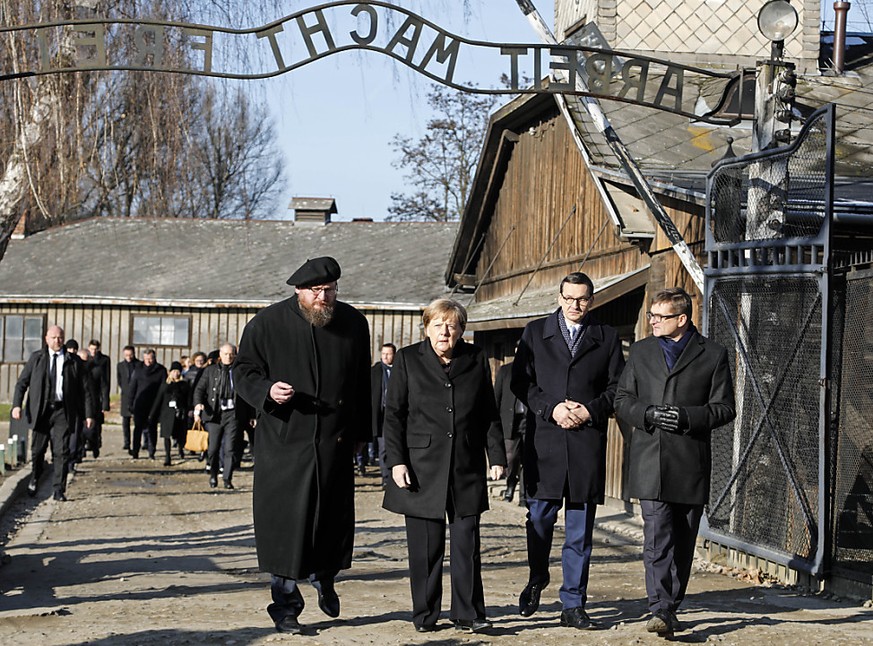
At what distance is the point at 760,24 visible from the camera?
35.4 ft

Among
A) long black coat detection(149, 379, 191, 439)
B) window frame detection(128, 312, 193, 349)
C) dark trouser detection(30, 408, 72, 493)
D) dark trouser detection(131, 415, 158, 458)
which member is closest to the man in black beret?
dark trouser detection(30, 408, 72, 493)

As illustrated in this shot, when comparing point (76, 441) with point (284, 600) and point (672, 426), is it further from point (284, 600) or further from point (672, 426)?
point (672, 426)

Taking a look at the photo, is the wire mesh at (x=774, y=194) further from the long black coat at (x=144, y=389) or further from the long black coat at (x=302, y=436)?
the long black coat at (x=144, y=389)

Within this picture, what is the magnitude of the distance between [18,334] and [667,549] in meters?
31.4

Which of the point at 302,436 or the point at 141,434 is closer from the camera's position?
the point at 302,436

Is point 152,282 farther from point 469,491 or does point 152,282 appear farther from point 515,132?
point 469,491

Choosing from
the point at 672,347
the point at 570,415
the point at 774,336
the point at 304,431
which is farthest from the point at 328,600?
the point at 774,336

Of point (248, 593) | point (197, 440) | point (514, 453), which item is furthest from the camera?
point (197, 440)

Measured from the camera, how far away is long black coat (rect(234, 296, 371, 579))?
774cm

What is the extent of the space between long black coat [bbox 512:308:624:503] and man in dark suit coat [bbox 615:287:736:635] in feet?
0.52

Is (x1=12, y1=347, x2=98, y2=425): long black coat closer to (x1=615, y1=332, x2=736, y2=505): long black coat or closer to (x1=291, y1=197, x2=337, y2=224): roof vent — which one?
(x1=615, y1=332, x2=736, y2=505): long black coat

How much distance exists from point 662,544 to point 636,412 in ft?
2.49

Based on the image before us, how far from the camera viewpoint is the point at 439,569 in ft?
25.6

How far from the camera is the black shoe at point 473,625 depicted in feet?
25.1
